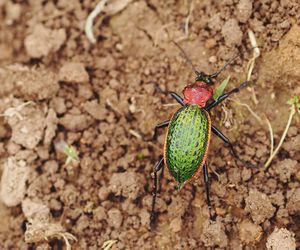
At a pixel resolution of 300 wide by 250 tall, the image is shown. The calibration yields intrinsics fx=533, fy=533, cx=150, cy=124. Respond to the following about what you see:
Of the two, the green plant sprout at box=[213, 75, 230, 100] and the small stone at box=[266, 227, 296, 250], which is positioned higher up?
the green plant sprout at box=[213, 75, 230, 100]

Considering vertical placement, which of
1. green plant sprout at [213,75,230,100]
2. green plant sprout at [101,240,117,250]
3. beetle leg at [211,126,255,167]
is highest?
green plant sprout at [213,75,230,100]

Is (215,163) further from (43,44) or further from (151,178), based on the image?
(43,44)

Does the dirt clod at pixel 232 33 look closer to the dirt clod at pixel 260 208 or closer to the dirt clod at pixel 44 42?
the dirt clod at pixel 260 208

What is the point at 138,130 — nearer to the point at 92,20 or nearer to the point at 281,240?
the point at 92,20

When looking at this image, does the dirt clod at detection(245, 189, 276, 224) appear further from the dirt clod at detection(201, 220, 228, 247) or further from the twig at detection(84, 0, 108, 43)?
the twig at detection(84, 0, 108, 43)

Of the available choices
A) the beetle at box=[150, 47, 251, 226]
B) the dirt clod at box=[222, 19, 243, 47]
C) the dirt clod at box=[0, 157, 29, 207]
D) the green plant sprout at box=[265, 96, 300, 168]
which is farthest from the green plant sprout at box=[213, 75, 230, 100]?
the dirt clod at box=[0, 157, 29, 207]

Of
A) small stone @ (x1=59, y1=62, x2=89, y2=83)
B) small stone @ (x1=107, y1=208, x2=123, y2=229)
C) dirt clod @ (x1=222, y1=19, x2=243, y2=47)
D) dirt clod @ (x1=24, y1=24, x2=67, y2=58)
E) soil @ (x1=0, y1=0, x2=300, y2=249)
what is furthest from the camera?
dirt clod @ (x1=24, y1=24, x2=67, y2=58)

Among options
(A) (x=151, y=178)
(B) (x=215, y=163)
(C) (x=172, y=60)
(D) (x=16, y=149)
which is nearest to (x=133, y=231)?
(A) (x=151, y=178)
